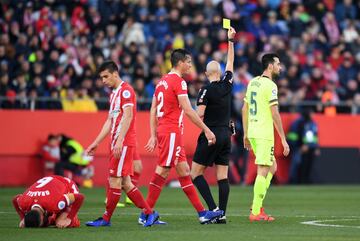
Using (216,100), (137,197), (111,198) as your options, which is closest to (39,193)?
(111,198)

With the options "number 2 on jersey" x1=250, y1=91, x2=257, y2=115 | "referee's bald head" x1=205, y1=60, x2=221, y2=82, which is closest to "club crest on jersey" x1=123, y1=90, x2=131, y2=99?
"referee's bald head" x1=205, y1=60, x2=221, y2=82

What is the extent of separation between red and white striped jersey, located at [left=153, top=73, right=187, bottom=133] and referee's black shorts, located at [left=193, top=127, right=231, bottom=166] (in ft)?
2.57

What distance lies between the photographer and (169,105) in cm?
1482

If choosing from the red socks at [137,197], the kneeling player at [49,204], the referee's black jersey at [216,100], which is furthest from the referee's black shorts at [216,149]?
the kneeling player at [49,204]

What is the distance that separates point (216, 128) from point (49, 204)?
3.11 m

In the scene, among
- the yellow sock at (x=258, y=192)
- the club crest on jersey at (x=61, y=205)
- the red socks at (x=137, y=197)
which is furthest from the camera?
the yellow sock at (x=258, y=192)

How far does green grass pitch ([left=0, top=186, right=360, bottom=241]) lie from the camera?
1284cm

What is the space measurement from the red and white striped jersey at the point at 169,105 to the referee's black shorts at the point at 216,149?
78 cm

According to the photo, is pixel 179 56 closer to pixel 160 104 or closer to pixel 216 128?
pixel 160 104

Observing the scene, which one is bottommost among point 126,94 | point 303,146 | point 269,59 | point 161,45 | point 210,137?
point 303,146

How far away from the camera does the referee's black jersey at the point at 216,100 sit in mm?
15484

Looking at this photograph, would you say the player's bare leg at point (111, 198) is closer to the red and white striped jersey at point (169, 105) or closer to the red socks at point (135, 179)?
the red and white striped jersey at point (169, 105)

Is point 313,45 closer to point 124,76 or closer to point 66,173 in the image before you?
point 124,76

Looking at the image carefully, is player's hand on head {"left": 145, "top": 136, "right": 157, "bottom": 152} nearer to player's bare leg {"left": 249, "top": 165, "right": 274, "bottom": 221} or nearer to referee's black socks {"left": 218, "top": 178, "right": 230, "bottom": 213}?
referee's black socks {"left": 218, "top": 178, "right": 230, "bottom": 213}
